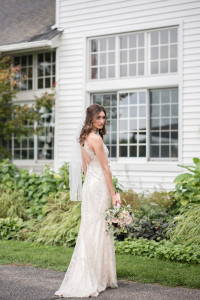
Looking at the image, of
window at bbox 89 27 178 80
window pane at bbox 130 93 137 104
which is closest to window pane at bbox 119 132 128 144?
window pane at bbox 130 93 137 104

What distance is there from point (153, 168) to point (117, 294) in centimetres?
615

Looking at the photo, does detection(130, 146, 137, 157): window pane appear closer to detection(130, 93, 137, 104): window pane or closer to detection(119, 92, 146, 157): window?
detection(119, 92, 146, 157): window

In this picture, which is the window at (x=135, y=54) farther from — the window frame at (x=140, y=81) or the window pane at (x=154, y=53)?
the window frame at (x=140, y=81)

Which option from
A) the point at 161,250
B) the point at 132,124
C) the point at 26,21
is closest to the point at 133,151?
the point at 132,124

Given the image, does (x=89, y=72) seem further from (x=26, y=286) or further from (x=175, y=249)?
(x=26, y=286)

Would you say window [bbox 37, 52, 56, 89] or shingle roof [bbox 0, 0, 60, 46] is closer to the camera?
shingle roof [bbox 0, 0, 60, 46]

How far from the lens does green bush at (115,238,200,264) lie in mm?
6707

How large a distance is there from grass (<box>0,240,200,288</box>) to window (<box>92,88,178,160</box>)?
424 centimetres

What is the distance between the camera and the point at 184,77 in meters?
10.8

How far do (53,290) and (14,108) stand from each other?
323 inches

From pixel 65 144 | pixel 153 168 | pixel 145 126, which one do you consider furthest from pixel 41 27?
pixel 153 168

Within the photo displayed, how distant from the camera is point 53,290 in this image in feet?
17.6

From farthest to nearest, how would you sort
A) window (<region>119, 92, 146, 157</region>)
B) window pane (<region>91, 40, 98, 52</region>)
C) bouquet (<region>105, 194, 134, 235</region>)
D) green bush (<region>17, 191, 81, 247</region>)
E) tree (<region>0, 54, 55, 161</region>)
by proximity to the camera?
tree (<region>0, 54, 55, 161</region>)
window pane (<region>91, 40, 98, 52</region>)
window (<region>119, 92, 146, 157</region>)
green bush (<region>17, 191, 81, 247</region>)
bouquet (<region>105, 194, 134, 235</region>)

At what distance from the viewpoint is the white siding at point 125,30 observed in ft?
35.1
